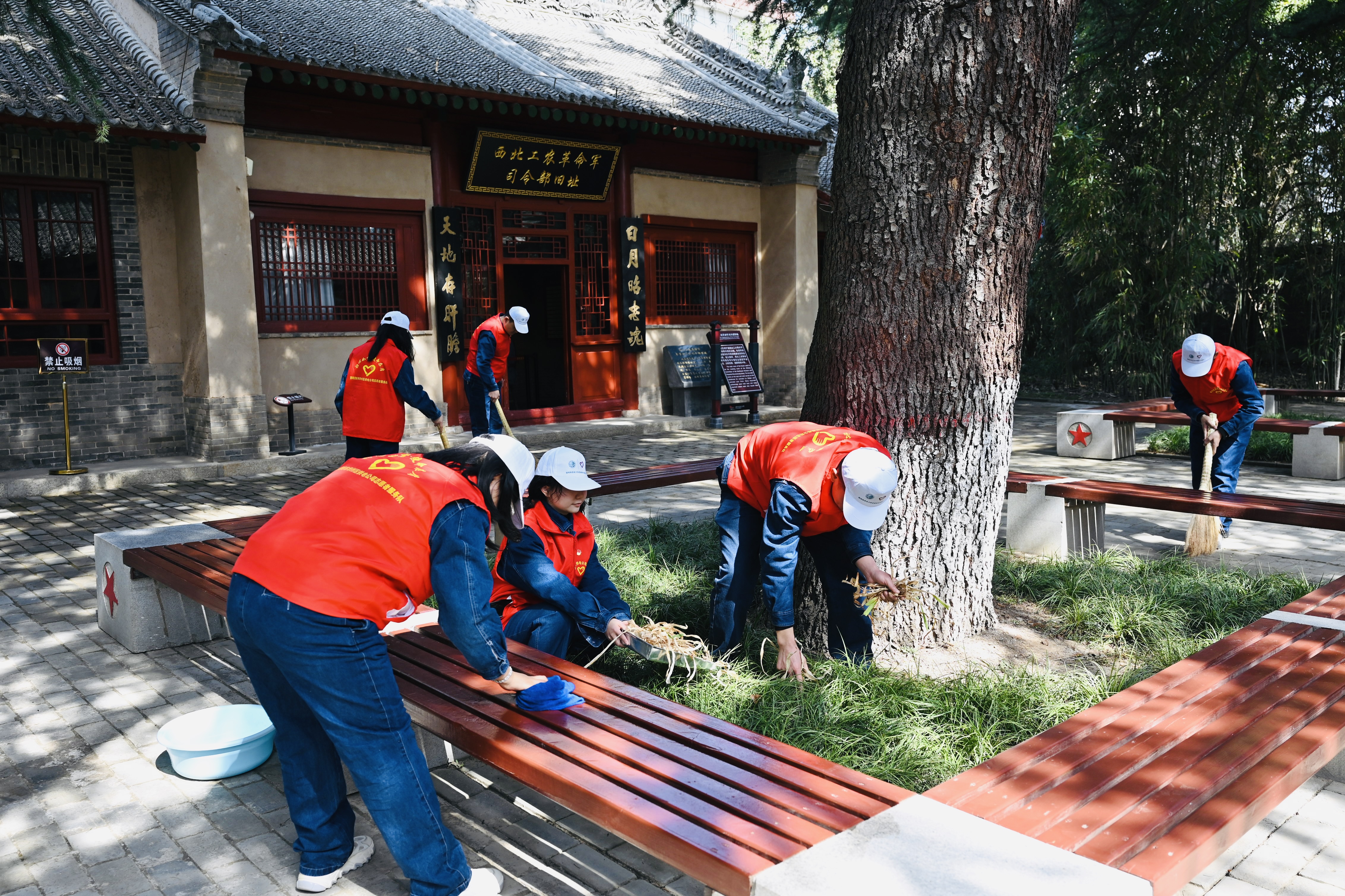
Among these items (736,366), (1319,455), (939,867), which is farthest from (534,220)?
(939,867)

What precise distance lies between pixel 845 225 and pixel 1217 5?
37.0 ft

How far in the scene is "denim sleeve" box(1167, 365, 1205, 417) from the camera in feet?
22.5

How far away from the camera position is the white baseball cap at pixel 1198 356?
654cm

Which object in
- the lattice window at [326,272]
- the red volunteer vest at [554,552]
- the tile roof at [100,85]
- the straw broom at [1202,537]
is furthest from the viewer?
the lattice window at [326,272]

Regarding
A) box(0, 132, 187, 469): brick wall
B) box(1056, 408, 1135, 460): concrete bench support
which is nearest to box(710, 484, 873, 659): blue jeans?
box(1056, 408, 1135, 460): concrete bench support

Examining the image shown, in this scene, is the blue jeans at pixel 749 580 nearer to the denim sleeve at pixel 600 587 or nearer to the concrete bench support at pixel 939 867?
the denim sleeve at pixel 600 587

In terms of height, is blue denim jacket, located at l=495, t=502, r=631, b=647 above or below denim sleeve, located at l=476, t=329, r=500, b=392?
below

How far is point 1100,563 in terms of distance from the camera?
18.2ft

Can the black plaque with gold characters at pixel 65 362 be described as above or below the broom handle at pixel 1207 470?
above

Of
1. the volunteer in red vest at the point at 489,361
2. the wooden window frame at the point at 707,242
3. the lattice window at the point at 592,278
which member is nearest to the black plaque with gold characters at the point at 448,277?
the lattice window at the point at 592,278

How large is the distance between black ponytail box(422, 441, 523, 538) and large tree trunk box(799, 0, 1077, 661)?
2165 mm

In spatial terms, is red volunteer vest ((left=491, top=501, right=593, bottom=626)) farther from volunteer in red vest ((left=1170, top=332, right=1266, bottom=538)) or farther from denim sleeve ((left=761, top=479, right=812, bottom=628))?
volunteer in red vest ((left=1170, top=332, right=1266, bottom=538))

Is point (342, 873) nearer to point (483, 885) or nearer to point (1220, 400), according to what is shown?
point (483, 885)

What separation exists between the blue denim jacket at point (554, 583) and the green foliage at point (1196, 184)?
12109 millimetres
